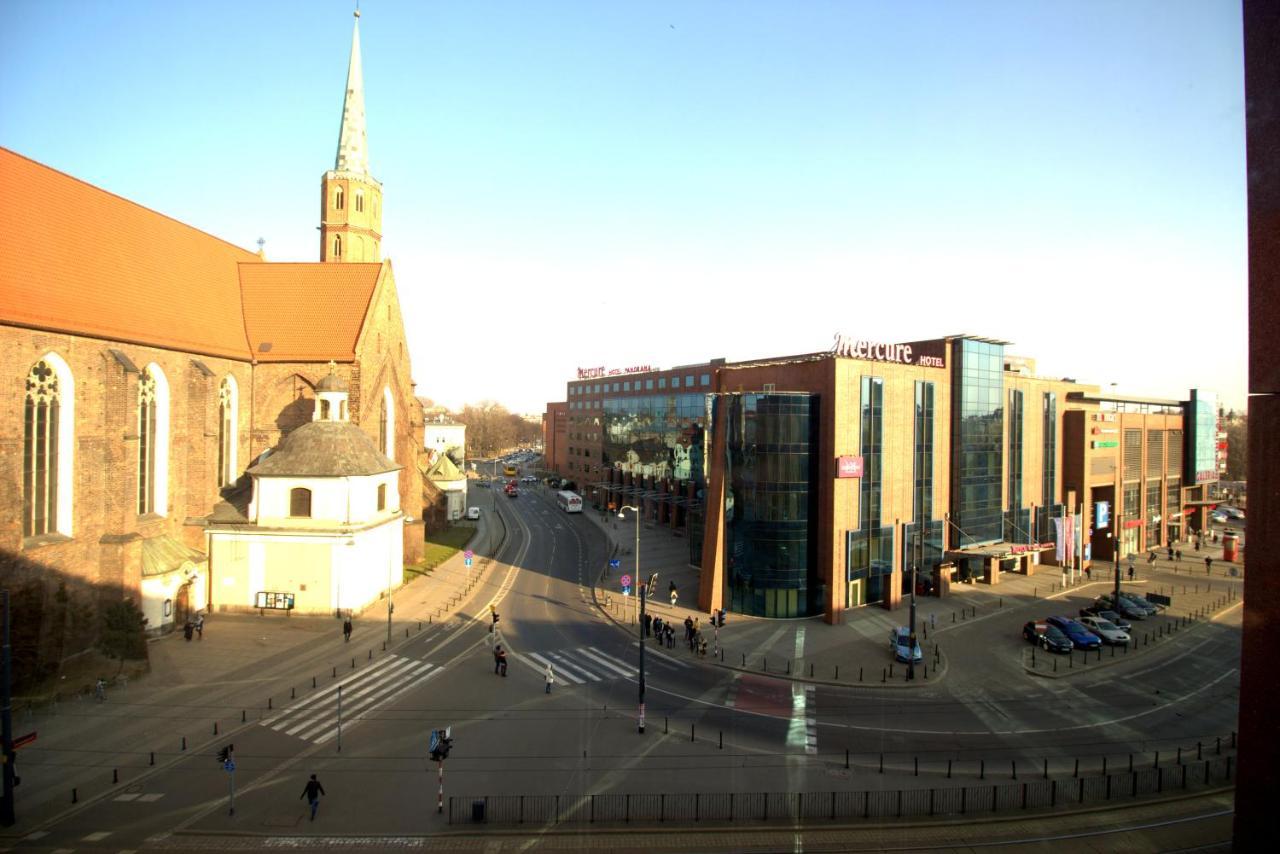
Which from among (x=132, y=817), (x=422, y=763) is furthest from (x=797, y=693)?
(x=132, y=817)

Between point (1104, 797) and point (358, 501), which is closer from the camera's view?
point (1104, 797)

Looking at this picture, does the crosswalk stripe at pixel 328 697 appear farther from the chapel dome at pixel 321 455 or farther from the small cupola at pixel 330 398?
the small cupola at pixel 330 398

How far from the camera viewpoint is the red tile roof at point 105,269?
93.9 feet

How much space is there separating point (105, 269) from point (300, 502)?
15039mm

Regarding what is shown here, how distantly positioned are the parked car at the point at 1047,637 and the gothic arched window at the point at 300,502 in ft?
130

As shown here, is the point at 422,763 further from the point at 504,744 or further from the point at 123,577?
the point at 123,577

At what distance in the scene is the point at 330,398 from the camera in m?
41.2

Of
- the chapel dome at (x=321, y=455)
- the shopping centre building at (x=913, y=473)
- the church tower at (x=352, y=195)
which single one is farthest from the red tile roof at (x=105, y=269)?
the shopping centre building at (x=913, y=473)

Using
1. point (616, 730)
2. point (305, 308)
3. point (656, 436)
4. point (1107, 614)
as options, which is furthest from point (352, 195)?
point (1107, 614)

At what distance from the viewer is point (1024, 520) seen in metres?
52.1

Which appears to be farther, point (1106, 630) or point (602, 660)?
point (1106, 630)

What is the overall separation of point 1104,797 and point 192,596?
134 ft

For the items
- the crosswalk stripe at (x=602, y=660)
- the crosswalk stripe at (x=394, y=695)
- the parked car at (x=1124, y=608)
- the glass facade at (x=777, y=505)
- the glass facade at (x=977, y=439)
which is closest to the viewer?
the crosswalk stripe at (x=394, y=695)

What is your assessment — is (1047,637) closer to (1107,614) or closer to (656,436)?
(1107,614)
